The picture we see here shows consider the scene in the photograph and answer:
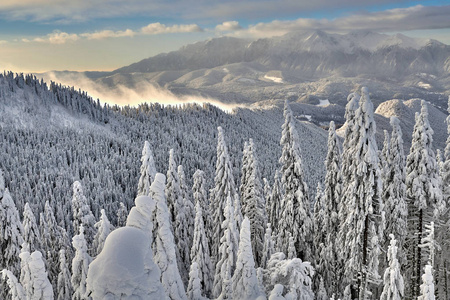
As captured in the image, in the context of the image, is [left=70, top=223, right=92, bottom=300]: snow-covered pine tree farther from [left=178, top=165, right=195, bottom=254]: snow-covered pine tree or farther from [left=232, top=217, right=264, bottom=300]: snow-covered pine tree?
[left=178, top=165, right=195, bottom=254]: snow-covered pine tree

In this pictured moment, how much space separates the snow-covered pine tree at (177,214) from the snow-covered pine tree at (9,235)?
10652mm

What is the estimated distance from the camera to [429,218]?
24281 millimetres

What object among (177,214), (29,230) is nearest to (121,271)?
(177,214)

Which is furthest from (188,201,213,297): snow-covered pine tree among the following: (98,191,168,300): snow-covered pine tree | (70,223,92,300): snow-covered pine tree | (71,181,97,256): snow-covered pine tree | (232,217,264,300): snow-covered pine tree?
(98,191,168,300): snow-covered pine tree

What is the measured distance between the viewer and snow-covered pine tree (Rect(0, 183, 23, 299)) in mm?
23359

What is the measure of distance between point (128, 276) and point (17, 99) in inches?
4568

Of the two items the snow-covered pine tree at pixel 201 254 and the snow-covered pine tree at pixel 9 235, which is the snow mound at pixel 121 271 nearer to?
the snow-covered pine tree at pixel 201 254

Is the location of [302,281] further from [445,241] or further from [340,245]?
[445,241]

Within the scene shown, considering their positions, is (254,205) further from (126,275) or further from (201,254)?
(126,275)

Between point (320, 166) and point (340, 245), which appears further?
point (320, 166)

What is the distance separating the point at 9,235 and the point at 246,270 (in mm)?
18483

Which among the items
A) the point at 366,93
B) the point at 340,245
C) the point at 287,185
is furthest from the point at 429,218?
the point at 366,93

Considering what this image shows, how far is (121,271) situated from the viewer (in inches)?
245

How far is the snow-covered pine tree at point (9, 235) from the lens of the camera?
23.4 meters
